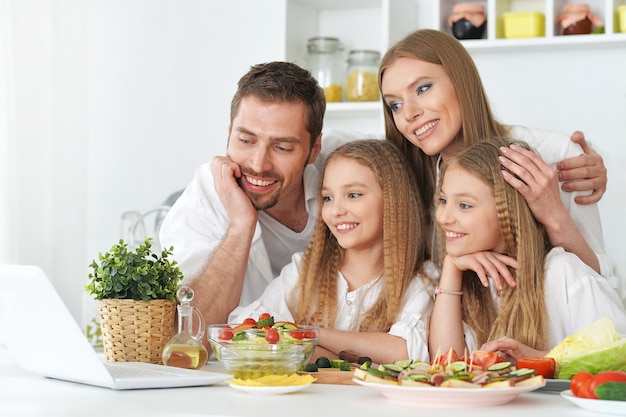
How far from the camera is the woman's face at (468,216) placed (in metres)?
2.13

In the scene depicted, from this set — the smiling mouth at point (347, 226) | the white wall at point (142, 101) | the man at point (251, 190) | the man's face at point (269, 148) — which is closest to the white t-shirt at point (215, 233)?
the man at point (251, 190)

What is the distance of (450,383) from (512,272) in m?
0.86

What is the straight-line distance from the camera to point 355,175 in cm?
235

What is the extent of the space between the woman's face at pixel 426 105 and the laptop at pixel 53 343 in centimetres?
104

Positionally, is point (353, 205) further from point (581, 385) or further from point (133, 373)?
point (581, 385)

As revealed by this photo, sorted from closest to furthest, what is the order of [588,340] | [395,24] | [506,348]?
1. [588,340]
2. [506,348]
3. [395,24]

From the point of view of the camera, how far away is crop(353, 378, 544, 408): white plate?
51.7 inches

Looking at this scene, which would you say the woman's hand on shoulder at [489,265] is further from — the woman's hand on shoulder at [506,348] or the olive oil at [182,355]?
the olive oil at [182,355]

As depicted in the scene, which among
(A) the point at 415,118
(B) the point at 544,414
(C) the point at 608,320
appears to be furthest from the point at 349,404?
(A) the point at 415,118

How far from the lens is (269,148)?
2518 mm

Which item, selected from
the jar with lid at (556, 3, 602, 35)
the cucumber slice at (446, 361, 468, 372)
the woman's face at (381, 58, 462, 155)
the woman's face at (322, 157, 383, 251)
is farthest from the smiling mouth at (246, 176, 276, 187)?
the jar with lid at (556, 3, 602, 35)

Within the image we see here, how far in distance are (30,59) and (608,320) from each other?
2757 mm

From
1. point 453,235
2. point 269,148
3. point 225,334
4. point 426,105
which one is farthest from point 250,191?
point 225,334

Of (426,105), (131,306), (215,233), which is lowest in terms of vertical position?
(131,306)
